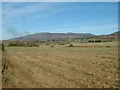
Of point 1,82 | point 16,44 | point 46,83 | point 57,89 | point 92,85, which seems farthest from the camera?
point 16,44

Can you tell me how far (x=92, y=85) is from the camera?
11.2 m

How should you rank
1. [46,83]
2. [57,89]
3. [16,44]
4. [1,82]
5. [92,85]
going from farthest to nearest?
[16,44], [1,82], [46,83], [92,85], [57,89]

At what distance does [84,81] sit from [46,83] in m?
2.13

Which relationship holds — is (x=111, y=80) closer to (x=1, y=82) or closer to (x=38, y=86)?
(x=38, y=86)

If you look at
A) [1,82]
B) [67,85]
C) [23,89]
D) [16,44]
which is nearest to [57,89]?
[67,85]

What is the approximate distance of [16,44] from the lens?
101375 mm

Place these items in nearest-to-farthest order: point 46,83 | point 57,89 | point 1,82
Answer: point 57,89, point 46,83, point 1,82

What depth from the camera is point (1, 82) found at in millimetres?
13117

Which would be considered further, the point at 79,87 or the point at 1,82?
the point at 1,82

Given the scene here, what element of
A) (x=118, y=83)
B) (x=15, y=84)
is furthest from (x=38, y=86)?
(x=118, y=83)

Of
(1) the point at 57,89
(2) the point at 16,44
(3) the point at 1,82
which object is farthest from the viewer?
(2) the point at 16,44

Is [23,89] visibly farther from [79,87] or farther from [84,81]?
[84,81]

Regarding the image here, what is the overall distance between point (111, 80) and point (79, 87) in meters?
2.66

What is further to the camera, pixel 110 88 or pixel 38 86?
pixel 38 86
